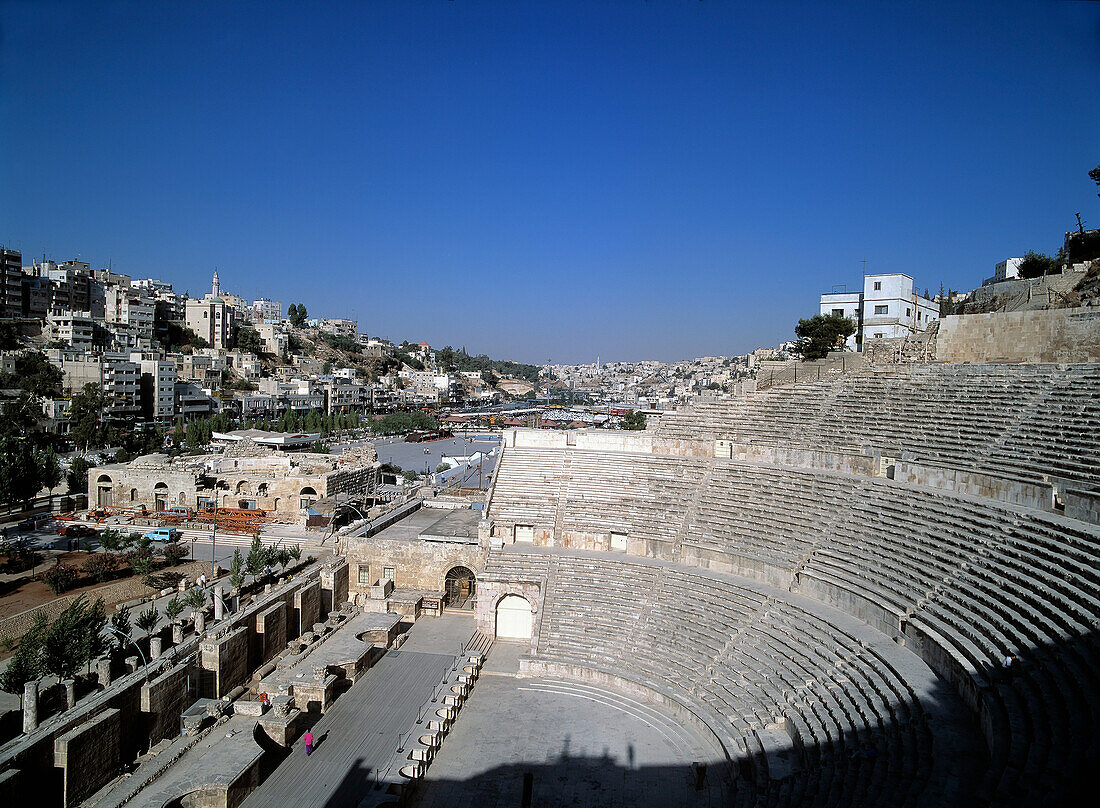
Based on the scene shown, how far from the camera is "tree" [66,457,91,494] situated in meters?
43.3

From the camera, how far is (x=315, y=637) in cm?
2030

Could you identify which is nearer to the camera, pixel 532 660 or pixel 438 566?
pixel 532 660

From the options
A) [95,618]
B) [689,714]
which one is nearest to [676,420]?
[689,714]

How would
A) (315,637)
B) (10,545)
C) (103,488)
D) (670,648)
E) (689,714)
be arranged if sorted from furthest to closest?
1. (103,488)
2. (10,545)
3. (315,637)
4. (670,648)
5. (689,714)

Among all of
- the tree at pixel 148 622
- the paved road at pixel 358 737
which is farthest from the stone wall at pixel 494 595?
the tree at pixel 148 622

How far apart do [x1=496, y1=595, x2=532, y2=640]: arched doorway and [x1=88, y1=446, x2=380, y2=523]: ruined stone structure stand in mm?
20154

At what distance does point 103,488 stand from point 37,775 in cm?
3261

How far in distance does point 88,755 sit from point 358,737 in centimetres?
517

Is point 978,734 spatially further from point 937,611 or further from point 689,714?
point 689,714

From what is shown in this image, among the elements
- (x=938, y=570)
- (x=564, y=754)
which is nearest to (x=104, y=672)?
(x=564, y=754)

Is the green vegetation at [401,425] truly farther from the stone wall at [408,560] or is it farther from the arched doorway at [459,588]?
the arched doorway at [459,588]

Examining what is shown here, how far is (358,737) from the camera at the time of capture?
15398 mm

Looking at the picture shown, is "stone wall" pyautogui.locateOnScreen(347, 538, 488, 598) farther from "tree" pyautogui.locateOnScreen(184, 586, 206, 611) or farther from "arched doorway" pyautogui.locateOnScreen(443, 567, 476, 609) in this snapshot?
"tree" pyautogui.locateOnScreen(184, 586, 206, 611)

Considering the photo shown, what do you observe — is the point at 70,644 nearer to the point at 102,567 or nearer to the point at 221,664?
the point at 221,664
